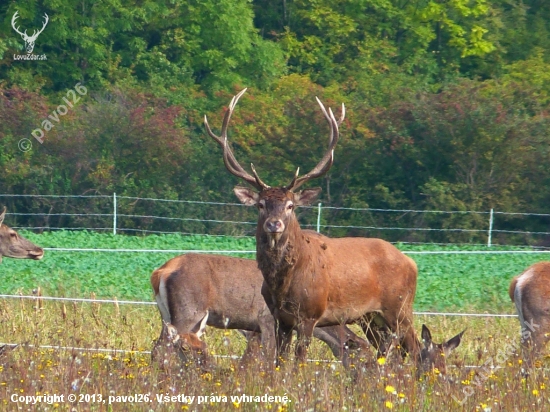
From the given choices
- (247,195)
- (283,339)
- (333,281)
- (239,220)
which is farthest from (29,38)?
(283,339)

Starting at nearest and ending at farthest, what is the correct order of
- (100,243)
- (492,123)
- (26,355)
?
1. (26,355)
2. (100,243)
3. (492,123)

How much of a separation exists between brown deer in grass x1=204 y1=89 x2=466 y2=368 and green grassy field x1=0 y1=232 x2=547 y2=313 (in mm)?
5655

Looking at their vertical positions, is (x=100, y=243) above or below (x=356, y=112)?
below

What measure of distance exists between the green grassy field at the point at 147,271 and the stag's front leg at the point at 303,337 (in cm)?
595

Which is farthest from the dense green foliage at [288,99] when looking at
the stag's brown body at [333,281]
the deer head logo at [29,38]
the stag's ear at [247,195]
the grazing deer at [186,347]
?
the grazing deer at [186,347]

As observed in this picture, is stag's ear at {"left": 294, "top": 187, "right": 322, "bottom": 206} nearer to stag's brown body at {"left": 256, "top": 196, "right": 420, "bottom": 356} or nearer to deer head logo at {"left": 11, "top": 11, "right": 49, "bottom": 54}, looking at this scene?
stag's brown body at {"left": 256, "top": 196, "right": 420, "bottom": 356}

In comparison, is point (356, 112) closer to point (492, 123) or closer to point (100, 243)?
point (492, 123)

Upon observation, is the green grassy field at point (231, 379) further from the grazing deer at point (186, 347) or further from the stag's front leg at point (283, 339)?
the stag's front leg at point (283, 339)

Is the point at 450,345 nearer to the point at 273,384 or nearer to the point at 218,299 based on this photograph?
the point at 273,384

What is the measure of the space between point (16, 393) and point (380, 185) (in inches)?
890

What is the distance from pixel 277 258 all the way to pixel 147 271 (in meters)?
10.7

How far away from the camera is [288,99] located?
3161 cm

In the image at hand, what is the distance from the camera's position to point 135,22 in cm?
3397

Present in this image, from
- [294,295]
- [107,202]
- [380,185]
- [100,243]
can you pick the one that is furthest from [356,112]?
[294,295]
